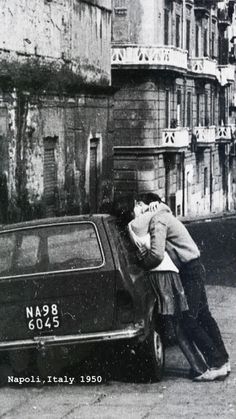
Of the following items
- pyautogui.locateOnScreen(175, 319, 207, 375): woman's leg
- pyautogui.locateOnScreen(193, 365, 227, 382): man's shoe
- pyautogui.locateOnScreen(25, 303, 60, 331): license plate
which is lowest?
pyautogui.locateOnScreen(193, 365, 227, 382): man's shoe

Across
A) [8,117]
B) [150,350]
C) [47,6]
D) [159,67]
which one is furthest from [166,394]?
[159,67]

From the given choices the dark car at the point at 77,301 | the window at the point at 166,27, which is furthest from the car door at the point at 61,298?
the window at the point at 166,27

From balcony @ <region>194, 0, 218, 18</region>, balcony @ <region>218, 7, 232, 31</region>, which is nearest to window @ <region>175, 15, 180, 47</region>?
balcony @ <region>194, 0, 218, 18</region>

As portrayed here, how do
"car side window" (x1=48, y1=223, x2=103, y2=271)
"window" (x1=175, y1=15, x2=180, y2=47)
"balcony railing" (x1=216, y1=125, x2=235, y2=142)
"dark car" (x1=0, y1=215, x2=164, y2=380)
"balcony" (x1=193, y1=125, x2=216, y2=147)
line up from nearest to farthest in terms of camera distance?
"dark car" (x1=0, y1=215, x2=164, y2=380) < "car side window" (x1=48, y1=223, x2=103, y2=271) < "window" (x1=175, y1=15, x2=180, y2=47) < "balcony" (x1=193, y1=125, x2=216, y2=147) < "balcony railing" (x1=216, y1=125, x2=235, y2=142)

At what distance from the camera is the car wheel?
7.17 meters

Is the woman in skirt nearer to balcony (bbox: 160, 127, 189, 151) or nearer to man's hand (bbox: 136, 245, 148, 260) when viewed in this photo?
man's hand (bbox: 136, 245, 148, 260)

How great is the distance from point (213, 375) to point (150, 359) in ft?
2.02

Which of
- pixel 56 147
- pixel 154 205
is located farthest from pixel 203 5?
pixel 154 205

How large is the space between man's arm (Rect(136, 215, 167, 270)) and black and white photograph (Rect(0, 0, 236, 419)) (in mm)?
12

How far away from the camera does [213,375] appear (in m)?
7.47

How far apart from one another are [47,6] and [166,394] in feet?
36.3

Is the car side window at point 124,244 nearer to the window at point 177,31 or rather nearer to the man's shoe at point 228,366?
the man's shoe at point 228,366

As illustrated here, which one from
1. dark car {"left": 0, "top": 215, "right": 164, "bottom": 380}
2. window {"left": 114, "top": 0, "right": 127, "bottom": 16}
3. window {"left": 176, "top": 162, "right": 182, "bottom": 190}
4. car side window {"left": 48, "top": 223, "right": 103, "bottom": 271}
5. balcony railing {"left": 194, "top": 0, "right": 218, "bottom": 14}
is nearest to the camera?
dark car {"left": 0, "top": 215, "right": 164, "bottom": 380}

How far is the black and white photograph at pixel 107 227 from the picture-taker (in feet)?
22.9
